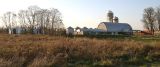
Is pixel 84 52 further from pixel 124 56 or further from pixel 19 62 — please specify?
pixel 19 62

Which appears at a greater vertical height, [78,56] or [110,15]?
[110,15]

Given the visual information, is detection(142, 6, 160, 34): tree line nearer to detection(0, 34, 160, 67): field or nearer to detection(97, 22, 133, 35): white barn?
detection(97, 22, 133, 35): white barn

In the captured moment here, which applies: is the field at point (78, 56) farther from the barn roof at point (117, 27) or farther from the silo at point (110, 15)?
the silo at point (110, 15)

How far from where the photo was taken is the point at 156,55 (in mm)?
18625

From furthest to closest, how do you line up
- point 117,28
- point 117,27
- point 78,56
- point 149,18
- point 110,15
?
1. point 110,15
2. point 117,27
3. point 117,28
4. point 149,18
5. point 78,56

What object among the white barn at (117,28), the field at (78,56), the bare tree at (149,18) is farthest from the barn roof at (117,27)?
the field at (78,56)

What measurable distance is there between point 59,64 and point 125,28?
10521cm

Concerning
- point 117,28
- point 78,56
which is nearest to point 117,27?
point 117,28

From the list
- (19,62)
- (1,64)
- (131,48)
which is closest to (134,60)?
(131,48)

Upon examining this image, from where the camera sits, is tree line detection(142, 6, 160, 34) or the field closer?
the field

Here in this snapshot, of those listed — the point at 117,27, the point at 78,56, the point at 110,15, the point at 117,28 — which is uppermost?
the point at 110,15

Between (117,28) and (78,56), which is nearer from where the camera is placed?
(78,56)

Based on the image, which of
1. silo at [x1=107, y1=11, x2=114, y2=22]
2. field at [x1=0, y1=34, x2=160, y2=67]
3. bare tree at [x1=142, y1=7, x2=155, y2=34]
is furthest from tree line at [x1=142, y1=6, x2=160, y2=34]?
field at [x1=0, y1=34, x2=160, y2=67]

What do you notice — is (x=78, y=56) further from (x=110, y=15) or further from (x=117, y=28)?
(x=110, y=15)
